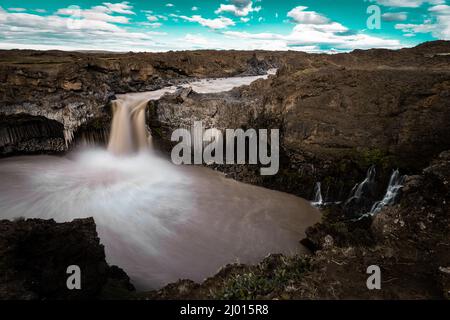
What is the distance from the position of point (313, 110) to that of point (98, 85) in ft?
58.2

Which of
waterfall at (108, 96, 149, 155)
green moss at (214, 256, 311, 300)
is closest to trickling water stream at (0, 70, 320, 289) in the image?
waterfall at (108, 96, 149, 155)

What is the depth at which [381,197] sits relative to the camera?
1334cm

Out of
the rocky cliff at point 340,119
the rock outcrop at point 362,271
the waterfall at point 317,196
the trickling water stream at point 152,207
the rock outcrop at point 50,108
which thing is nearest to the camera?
the rock outcrop at point 362,271

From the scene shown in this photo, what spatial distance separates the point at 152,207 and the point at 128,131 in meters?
8.76

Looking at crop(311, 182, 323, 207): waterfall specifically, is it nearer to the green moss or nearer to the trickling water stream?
the trickling water stream

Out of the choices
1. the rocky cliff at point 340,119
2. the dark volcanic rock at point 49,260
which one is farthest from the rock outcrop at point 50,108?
the dark volcanic rock at point 49,260

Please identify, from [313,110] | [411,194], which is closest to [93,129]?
[313,110]

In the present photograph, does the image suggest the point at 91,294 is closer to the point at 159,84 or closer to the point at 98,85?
the point at 98,85

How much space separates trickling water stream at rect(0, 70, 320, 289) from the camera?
11.4 meters

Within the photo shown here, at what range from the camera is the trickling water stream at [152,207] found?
1139 centimetres

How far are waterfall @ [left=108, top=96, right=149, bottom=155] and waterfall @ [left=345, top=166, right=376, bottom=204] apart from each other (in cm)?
1374

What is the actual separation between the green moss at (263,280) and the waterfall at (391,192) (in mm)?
7591

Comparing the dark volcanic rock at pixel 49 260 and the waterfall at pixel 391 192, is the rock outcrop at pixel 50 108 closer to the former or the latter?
the dark volcanic rock at pixel 49 260

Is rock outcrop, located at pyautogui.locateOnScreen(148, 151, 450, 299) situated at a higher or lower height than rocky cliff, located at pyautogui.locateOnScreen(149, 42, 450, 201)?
lower
